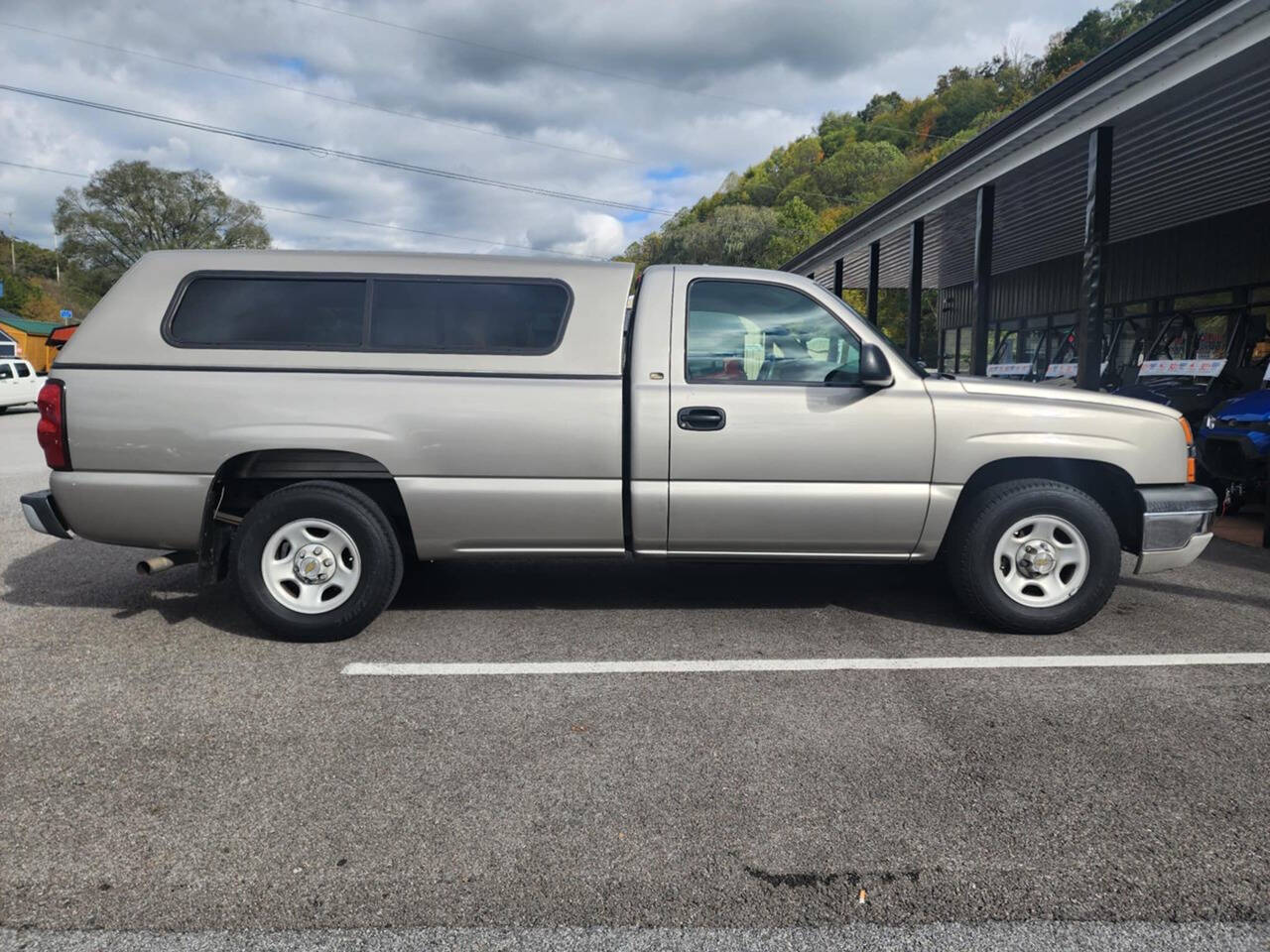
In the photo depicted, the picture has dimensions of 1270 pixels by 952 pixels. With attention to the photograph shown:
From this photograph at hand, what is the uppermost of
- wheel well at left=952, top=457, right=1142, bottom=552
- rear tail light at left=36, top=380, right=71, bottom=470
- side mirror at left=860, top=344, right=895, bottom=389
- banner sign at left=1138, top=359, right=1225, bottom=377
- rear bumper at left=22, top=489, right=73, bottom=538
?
banner sign at left=1138, top=359, right=1225, bottom=377

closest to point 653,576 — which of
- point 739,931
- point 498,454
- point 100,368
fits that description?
point 498,454

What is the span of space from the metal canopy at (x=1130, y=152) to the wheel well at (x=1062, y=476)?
14.7ft

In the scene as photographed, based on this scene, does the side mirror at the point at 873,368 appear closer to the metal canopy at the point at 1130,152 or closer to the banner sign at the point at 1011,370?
the metal canopy at the point at 1130,152

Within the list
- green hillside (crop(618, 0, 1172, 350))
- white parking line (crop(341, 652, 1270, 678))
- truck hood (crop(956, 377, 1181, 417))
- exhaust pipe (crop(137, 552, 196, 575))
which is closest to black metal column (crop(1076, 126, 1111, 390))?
truck hood (crop(956, 377, 1181, 417))

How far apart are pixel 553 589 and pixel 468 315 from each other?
1905 mm

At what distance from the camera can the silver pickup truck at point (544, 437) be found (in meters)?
4.46

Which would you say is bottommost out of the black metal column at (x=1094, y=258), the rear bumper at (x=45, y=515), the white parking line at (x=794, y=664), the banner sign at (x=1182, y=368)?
the white parking line at (x=794, y=664)

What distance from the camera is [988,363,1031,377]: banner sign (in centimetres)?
1791

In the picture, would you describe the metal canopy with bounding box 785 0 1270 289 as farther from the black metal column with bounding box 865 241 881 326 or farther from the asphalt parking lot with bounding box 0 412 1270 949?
the asphalt parking lot with bounding box 0 412 1270 949

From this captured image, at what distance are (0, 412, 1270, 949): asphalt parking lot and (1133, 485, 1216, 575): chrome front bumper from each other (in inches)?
16.7

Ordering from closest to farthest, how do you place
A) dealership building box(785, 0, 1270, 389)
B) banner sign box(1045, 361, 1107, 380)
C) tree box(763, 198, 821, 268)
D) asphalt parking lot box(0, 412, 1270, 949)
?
asphalt parking lot box(0, 412, 1270, 949), dealership building box(785, 0, 1270, 389), banner sign box(1045, 361, 1107, 380), tree box(763, 198, 821, 268)

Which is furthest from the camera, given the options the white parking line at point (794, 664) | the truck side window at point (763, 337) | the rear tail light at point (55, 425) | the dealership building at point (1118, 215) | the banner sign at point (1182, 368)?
the banner sign at point (1182, 368)

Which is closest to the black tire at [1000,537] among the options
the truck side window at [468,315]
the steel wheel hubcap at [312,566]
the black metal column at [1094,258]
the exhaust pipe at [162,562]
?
the truck side window at [468,315]

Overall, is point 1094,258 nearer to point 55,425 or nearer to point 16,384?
point 55,425
